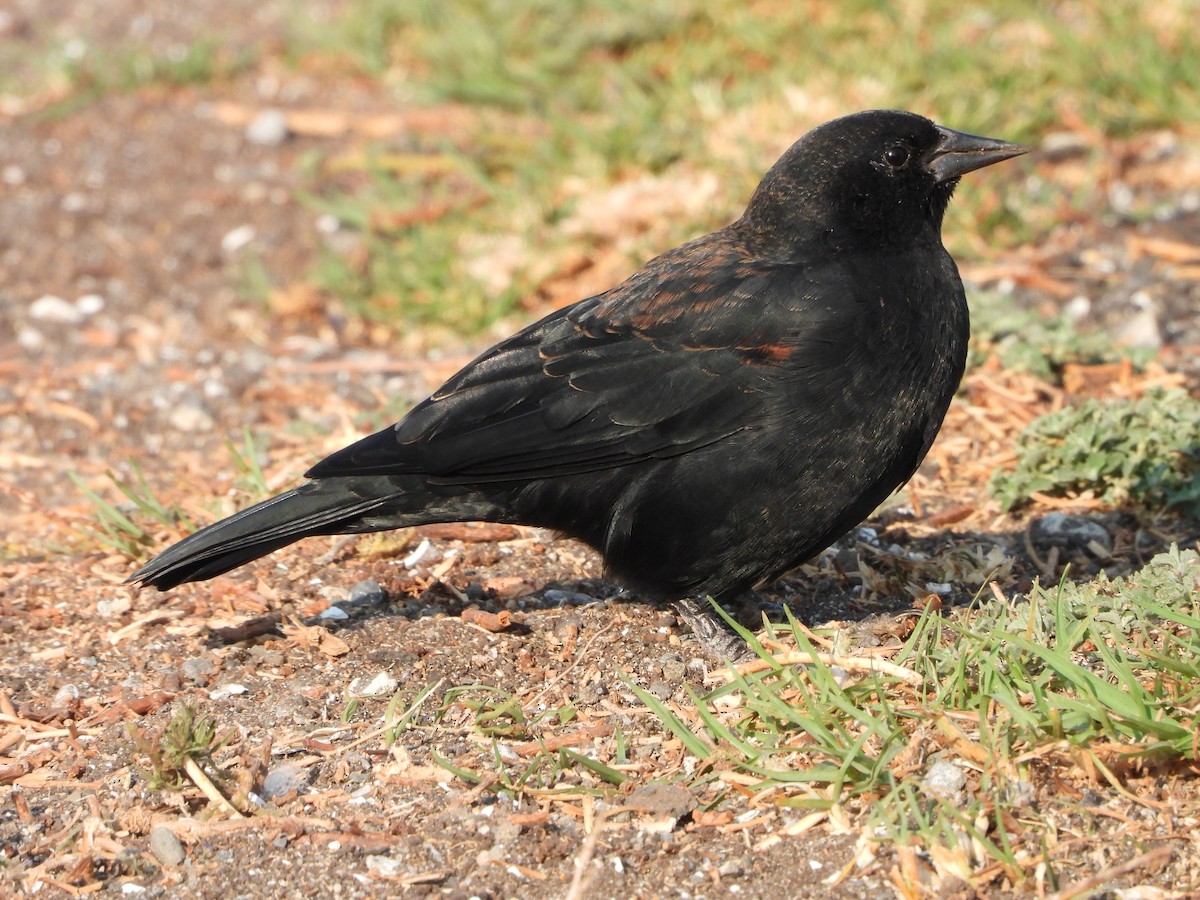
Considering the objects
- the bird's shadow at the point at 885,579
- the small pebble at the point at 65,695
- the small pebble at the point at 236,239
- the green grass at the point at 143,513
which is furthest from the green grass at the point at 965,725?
the small pebble at the point at 236,239

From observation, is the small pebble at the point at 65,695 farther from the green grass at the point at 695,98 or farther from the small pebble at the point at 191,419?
the green grass at the point at 695,98

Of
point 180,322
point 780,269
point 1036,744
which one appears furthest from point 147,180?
point 1036,744

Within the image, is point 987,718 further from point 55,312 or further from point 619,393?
point 55,312

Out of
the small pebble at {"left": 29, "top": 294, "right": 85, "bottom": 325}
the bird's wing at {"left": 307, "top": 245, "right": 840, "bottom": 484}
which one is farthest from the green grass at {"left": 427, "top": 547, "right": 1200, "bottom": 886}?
the small pebble at {"left": 29, "top": 294, "right": 85, "bottom": 325}

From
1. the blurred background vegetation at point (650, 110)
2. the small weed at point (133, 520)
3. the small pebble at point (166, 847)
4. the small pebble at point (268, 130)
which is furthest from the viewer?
the small pebble at point (268, 130)

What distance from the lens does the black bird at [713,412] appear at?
3982 mm

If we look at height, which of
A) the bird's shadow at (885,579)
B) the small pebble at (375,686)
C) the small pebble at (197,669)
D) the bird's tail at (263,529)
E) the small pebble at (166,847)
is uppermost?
the bird's tail at (263,529)

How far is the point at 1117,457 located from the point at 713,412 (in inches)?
60.9

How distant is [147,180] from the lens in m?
8.21

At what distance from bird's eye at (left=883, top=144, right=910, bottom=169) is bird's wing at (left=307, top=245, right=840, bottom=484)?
49 cm

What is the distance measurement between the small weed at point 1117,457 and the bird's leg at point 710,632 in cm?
117

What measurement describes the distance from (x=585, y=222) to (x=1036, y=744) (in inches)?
170

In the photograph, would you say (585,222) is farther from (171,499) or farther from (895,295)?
(895,295)

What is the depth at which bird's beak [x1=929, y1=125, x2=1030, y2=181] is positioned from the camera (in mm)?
4379
